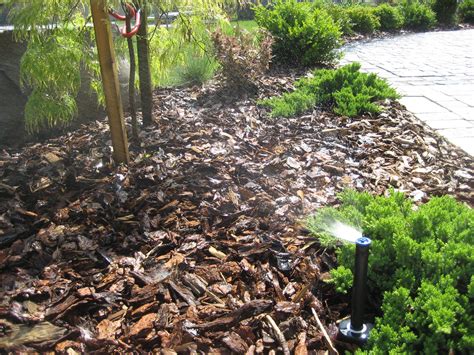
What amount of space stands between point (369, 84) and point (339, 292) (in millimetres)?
3389

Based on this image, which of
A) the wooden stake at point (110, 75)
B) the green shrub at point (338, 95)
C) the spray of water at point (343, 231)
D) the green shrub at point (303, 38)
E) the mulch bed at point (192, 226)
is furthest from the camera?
the green shrub at point (303, 38)

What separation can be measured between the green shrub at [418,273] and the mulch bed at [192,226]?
22 centimetres

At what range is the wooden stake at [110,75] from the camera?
2812 mm

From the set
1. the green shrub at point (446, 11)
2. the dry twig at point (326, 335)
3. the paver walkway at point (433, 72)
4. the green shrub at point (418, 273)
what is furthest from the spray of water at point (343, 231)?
the green shrub at point (446, 11)

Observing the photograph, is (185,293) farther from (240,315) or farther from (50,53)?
(50,53)

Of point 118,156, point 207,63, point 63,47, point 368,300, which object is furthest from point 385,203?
point 207,63

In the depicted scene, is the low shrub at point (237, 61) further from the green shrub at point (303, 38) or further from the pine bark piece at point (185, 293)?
the pine bark piece at point (185, 293)

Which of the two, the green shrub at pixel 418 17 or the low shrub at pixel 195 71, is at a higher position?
the green shrub at pixel 418 17

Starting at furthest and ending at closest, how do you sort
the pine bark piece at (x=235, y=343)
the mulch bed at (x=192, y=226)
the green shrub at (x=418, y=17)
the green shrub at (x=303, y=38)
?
1. the green shrub at (x=418, y=17)
2. the green shrub at (x=303, y=38)
3. the mulch bed at (x=192, y=226)
4. the pine bark piece at (x=235, y=343)

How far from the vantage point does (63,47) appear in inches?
123

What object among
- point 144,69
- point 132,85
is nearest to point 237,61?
point 144,69

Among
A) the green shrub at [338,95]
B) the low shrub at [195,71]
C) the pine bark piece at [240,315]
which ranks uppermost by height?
the low shrub at [195,71]

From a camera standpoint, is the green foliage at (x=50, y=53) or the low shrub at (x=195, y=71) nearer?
the green foliage at (x=50, y=53)

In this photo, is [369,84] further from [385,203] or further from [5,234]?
[5,234]
